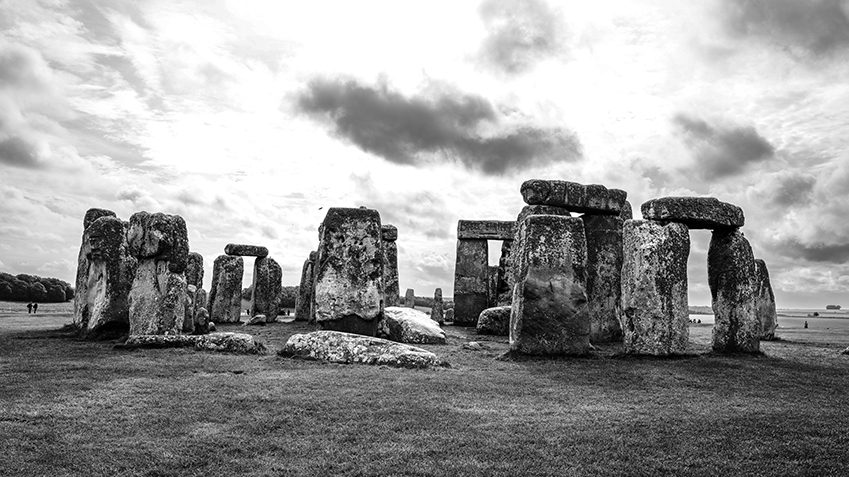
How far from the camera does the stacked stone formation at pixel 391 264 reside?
979 inches

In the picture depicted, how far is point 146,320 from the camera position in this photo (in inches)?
544

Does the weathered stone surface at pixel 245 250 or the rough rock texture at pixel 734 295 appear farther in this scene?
the weathered stone surface at pixel 245 250

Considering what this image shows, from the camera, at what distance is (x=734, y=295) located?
47.7ft

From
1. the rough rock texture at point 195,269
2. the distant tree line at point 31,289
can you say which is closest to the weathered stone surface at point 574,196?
the rough rock texture at point 195,269

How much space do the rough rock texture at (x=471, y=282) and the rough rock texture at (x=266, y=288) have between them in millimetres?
7547

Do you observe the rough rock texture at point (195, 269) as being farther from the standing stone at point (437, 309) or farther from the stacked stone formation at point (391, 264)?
the standing stone at point (437, 309)

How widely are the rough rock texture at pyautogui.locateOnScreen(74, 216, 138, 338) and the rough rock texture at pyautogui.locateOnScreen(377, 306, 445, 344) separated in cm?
634

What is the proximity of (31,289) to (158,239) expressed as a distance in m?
36.1

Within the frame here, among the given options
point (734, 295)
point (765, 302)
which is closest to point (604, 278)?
point (734, 295)

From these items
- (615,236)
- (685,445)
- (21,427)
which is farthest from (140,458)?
(615,236)

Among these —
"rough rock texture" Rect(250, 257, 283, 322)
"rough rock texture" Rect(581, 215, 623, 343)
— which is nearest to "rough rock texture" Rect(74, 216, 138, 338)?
"rough rock texture" Rect(250, 257, 283, 322)

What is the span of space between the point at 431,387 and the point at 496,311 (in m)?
10.8

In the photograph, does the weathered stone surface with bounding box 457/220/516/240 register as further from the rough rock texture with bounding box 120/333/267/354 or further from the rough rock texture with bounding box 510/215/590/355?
the rough rock texture with bounding box 120/333/267/354

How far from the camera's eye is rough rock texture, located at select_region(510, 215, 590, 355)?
12938 mm
